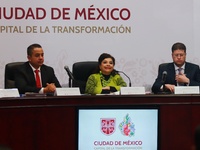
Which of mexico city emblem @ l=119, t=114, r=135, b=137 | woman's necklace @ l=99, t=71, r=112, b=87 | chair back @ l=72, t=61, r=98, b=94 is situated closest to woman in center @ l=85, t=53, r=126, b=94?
woman's necklace @ l=99, t=71, r=112, b=87

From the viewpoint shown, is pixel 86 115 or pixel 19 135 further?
pixel 19 135

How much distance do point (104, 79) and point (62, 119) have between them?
1703mm

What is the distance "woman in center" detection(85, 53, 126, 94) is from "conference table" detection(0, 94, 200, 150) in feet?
4.12

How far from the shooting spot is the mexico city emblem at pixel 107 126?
152 inches

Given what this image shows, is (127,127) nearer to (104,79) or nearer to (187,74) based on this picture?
(104,79)

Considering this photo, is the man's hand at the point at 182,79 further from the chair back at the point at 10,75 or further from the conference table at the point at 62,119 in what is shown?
the chair back at the point at 10,75

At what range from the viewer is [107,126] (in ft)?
12.7

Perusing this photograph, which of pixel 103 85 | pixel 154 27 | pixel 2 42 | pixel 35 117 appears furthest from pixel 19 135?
pixel 154 27

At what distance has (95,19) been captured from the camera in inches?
282

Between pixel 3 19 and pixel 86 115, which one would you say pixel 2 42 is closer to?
pixel 3 19

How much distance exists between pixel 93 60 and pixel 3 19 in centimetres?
128

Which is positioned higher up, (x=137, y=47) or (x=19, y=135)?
(x=137, y=47)

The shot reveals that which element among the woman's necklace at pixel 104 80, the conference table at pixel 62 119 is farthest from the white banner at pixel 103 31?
the conference table at pixel 62 119

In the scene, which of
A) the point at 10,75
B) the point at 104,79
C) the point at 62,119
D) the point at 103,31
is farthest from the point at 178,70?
the point at 62,119
